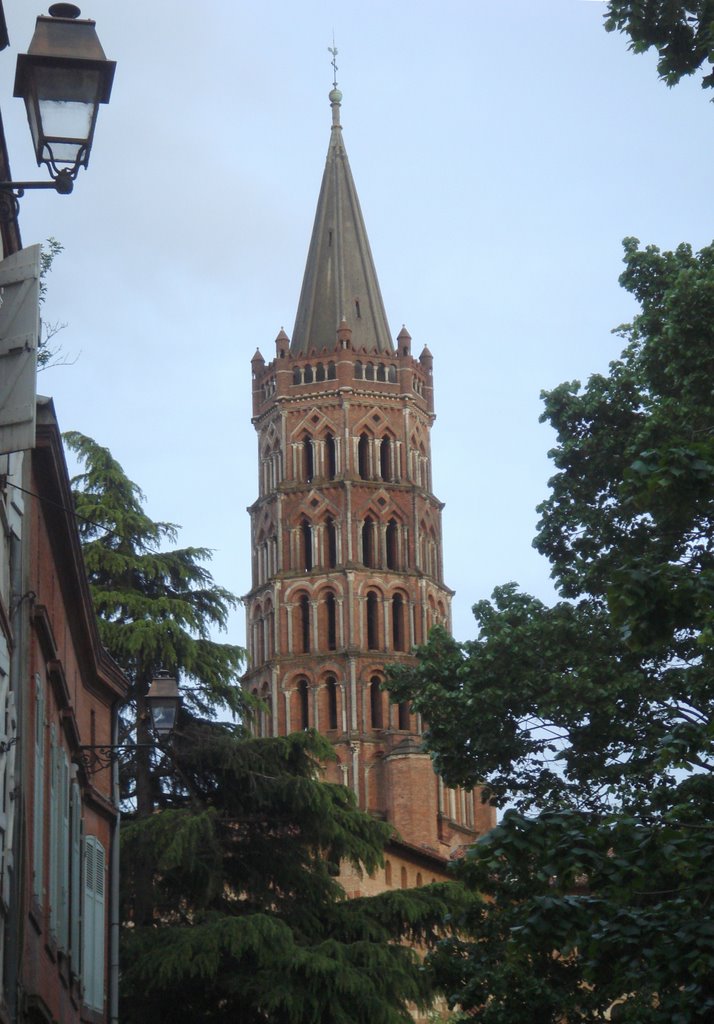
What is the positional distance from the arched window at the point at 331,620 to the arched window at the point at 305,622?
0.89 m

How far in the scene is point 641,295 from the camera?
2634 centimetres

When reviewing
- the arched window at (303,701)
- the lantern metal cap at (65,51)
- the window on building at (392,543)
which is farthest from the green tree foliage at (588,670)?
the window on building at (392,543)

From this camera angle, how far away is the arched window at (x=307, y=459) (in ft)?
276

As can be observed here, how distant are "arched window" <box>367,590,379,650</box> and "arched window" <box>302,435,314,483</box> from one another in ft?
20.2

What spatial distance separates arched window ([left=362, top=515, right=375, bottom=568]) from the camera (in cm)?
8243

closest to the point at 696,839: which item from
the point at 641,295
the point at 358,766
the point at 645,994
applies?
the point at 645,994

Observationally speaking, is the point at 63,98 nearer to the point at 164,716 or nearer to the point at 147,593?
the point at 164,716

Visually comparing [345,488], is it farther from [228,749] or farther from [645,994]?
[645,994]

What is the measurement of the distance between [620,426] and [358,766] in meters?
52.6

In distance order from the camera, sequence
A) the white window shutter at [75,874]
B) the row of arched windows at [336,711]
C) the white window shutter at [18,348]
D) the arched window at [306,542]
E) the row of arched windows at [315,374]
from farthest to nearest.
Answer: the row of arched windows at [315,374], the arched window at [306,542], the row of arched windows at [336,711], the white window shutter at [75,874], the white window shutter at [18,348]

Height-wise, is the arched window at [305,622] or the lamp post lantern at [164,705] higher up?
the arched window at [305,622]

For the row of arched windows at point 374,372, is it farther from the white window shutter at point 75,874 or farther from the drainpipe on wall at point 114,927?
the white window shutter at point 75,874

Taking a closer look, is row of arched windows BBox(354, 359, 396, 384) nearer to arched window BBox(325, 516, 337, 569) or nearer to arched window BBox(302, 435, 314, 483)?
arched window BBox(302, 435, 314, 483)

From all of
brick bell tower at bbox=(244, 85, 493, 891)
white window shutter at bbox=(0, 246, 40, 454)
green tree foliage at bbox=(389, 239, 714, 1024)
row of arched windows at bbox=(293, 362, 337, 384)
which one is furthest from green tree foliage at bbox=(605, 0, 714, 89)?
row of arched windows at bbox=(293, 362, 337, 384)
